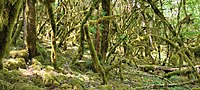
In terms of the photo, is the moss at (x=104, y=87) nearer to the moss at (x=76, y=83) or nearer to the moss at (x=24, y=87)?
the moss at (x=76, y=83)

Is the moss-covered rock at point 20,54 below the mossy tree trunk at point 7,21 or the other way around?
below

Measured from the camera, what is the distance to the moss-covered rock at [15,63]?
25.0ft

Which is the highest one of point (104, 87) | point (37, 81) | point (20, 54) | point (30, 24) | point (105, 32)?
point (30, 24)

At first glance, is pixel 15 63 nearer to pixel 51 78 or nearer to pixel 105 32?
pixel 51 78

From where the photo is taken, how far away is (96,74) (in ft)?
29.8

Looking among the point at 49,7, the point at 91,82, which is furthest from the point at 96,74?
the point at 49,7

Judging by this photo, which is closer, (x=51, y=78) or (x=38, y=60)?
(x=51, y=78)

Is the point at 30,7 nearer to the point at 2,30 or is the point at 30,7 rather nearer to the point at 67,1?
the point at 2,30

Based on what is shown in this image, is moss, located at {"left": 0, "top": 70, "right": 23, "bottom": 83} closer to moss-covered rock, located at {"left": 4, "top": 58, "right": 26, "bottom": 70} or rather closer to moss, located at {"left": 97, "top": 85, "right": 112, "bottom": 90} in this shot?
moss-covered rock, located at {"left": 4, "top": 58, "right": 26, "bottom": 70}

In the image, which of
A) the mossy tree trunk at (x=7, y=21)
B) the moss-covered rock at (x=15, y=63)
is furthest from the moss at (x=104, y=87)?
the mossy tree trunk at (x=7, y=21)

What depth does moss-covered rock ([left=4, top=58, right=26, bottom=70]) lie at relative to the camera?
25.0ft

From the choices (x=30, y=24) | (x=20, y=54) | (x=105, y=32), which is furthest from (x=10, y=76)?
(x=105, y=32)

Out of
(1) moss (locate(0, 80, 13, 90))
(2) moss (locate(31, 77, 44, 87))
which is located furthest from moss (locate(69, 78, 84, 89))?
(1) moss (locate(0, 80, 13, 90))

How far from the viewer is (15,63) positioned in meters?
7.87
